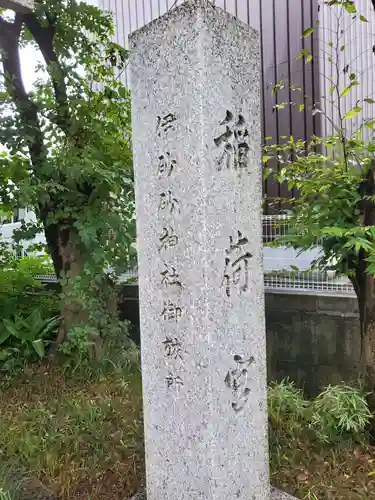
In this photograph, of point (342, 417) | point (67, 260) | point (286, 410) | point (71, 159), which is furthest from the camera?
point (67, 260)

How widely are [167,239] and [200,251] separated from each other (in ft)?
0.73

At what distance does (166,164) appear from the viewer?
7.52 feet

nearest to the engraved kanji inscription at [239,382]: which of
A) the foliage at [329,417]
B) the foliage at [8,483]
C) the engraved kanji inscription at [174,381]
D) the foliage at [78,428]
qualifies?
the engraved kanji inscription at [174,381]

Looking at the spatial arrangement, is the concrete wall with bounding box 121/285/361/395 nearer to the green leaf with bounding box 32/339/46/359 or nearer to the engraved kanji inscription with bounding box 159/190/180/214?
the green leaf with bounding box 32/339/46/359

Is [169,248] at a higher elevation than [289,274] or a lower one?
higher

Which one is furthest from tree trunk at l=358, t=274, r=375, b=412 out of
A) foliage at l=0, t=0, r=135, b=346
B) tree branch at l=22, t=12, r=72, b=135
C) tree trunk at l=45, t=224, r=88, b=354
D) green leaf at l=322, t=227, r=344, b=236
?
tree branch at l=22, t=12, r=72, b=135

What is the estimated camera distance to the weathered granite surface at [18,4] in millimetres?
3268

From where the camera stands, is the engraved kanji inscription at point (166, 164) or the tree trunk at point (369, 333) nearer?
the engraved kanji inscription at point (166, 164)

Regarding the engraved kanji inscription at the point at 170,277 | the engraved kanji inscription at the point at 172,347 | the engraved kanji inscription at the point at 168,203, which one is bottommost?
the engraved kanji inscription at the point at 172,347

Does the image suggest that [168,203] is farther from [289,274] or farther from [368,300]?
[289,274]

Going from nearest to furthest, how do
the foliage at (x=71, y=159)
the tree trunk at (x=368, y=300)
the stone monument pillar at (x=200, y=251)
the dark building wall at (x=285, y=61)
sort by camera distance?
the stone monument pillar at (x=200, y=251)
the tree trunk at (x=368, y=300)
the foliage at (x=71, y=159)
the dark building wall at (x=285, y=61)

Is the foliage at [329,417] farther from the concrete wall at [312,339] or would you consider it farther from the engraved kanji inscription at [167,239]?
the engraved kanji inscription at [167,239]

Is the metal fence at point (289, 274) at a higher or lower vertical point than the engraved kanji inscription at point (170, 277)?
lower

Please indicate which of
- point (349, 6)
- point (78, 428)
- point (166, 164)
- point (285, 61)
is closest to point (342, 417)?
point (78, 428)
